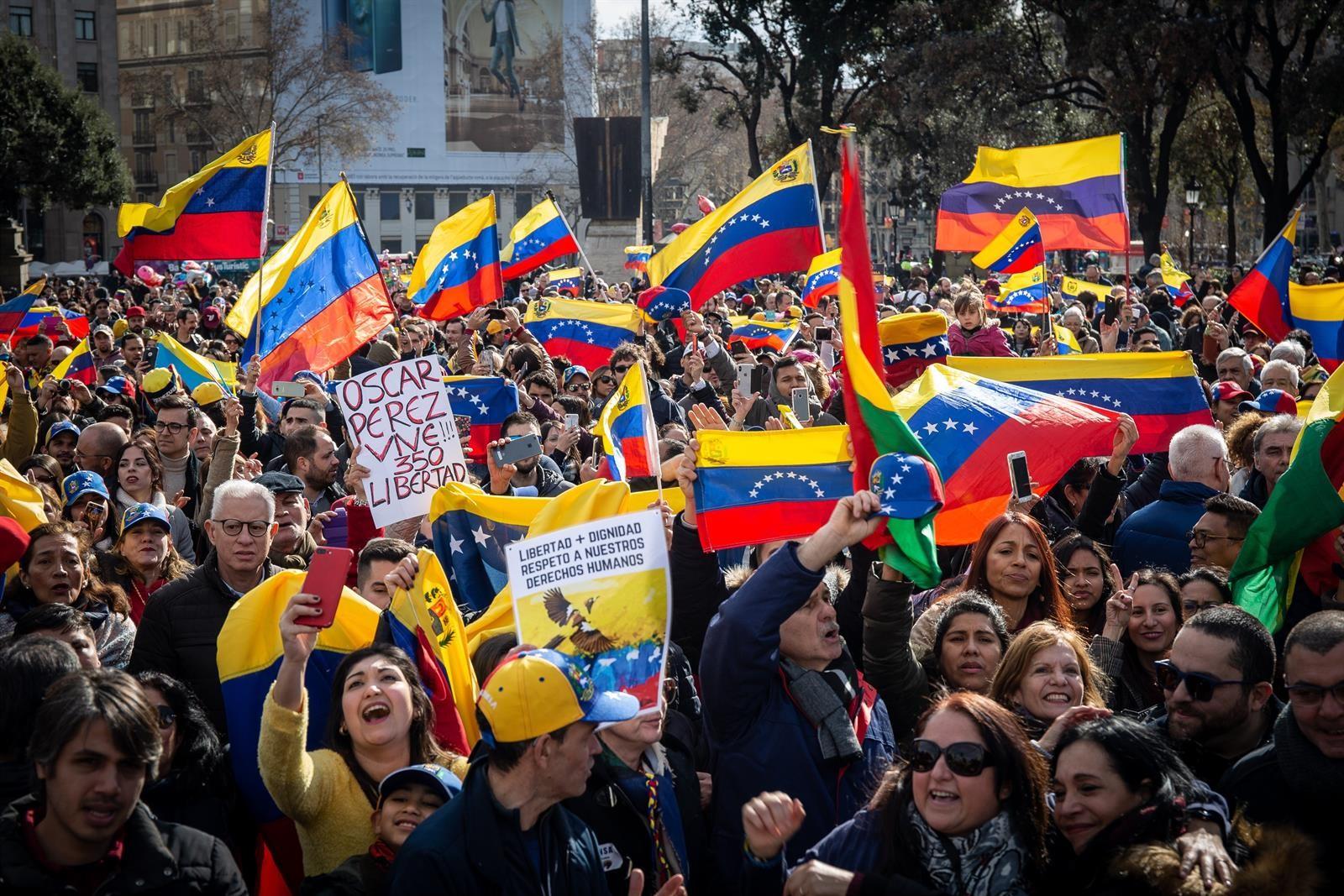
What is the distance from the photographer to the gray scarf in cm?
427

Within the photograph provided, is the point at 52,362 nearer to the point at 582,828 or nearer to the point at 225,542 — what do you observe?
the point at 225,542

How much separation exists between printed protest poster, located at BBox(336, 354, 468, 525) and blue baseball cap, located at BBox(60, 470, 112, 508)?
1238 millimetres

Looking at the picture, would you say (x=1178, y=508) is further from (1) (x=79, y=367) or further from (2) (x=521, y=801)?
(1) (x=79, y=367)

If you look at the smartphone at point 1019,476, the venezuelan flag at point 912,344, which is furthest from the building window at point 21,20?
the smartphone at point 1019,476

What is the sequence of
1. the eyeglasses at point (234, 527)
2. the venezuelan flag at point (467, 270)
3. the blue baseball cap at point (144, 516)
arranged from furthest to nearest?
the venezuelan flag at point (467, 270), the blue baseball cap at point (144, 516), the eyeglasses at point (234, 527)

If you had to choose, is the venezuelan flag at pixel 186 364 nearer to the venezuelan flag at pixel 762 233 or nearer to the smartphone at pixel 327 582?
the venezuelan flag at pixel 762 233

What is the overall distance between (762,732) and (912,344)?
571cm

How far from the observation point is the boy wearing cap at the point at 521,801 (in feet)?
11.4

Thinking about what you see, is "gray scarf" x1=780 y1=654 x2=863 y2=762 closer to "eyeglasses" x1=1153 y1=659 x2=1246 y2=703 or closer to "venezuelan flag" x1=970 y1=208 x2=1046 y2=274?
"eyeglasses" x1=1153 y1=659 x2=1246 y2=703

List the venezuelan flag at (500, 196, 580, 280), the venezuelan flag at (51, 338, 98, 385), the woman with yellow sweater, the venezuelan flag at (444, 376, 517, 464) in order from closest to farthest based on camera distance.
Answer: the woman with yellow sweater
the venezuelan flag at (444, 376, 517, 464)
the venezuelan flag at (51, 338, 98, 385)
the venezuelan flag at (500, 196, 580, 280)

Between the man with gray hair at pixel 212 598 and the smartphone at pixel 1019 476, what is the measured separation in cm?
299

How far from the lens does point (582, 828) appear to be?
150 inches

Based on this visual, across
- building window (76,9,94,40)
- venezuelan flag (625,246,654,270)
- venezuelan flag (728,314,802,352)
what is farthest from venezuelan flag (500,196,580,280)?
building window (76,9,94,40)

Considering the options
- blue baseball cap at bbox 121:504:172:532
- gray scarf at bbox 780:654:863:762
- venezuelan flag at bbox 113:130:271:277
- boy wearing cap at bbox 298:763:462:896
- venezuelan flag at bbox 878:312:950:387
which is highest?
venezuelan flag at bbox 113:130:271:277
